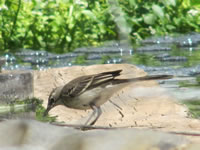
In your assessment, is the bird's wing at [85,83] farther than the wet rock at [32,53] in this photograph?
No

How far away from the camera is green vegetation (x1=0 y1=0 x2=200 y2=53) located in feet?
40.1

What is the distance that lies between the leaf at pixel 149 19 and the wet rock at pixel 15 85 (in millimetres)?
7015

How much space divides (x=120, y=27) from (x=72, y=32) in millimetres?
11322

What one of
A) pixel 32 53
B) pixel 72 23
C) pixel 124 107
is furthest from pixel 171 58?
pixel 124 107

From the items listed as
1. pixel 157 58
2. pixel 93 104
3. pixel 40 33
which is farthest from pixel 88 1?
pixel 93 104

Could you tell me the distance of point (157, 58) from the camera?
9.59 metres

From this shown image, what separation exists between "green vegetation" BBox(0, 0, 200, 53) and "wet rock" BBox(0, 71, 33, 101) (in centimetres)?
606

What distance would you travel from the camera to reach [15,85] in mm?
5652

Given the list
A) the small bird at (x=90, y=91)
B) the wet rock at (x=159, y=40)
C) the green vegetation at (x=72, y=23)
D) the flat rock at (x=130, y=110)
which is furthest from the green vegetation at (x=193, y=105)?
the green vegetation at (x=72, y=23)

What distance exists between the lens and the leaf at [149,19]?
1248 centimetres

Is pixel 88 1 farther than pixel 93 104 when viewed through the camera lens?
Yes

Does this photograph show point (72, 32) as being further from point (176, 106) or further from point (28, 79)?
point (176, 106)

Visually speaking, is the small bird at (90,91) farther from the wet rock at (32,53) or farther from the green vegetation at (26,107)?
the wet rock at (32,53)

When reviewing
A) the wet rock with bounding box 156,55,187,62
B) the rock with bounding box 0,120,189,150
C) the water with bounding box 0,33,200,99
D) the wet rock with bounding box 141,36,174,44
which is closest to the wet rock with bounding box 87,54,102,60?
the water with bounding box 0,33,200,99
